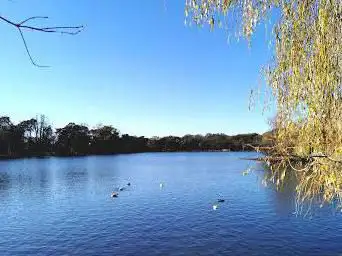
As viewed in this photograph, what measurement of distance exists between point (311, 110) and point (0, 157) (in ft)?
369

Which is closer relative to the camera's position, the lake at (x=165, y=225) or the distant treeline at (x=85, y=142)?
the lake at (x=165, y=225)

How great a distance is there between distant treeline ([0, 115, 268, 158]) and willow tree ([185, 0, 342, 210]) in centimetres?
8278

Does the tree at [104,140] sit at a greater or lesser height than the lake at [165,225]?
greater

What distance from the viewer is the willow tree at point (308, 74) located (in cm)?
524

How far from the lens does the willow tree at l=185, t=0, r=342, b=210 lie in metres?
5.24

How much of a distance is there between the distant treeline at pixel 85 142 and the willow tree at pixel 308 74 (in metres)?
82.8

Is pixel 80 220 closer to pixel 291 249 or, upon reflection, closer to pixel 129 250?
pixel 129 250

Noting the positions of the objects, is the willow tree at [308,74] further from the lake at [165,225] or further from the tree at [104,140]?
the tree at [104,140]

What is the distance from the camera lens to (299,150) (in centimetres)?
630

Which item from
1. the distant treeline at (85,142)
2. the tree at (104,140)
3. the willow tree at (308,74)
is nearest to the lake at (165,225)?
the willow tree at (308,74)

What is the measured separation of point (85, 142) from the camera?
141375 millimetres

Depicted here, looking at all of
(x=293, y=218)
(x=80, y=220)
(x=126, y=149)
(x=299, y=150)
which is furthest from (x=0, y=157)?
(x=299, y=150)

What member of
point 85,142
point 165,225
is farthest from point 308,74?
point 85,142

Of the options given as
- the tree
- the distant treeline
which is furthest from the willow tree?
the tree
